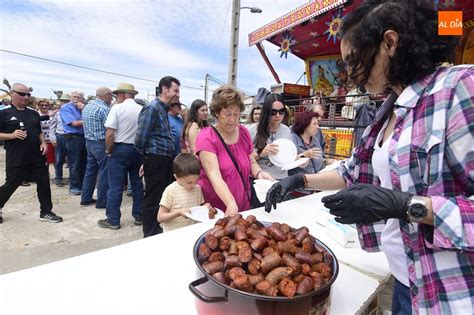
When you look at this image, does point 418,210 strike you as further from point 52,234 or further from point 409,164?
point 52,234

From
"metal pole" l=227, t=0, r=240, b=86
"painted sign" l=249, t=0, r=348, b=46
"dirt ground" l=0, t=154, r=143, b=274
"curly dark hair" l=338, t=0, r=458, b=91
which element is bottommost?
"dirt ground" l=0, t=154, r=143, b=274

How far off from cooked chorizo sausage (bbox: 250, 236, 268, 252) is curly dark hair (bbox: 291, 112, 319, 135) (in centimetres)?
210

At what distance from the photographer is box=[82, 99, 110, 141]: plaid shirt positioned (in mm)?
4125

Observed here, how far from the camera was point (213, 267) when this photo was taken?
2.58 feet

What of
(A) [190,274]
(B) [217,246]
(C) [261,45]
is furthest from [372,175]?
(C) [261,45]

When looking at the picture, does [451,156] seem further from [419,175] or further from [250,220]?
[250,220]

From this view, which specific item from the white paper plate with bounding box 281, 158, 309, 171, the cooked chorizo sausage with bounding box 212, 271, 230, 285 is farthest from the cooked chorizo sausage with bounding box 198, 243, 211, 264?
the white paper plate with bounding box 281, 158, 309, 171

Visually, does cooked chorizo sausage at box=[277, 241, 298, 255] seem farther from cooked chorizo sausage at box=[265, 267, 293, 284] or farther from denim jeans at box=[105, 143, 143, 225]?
denim jeans at box=[105, 143, 143, 225]

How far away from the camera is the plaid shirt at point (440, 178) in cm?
66

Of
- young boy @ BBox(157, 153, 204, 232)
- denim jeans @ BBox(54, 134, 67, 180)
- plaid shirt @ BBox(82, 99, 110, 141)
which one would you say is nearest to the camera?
young boy @ BBox(157, 153, 204, 232)

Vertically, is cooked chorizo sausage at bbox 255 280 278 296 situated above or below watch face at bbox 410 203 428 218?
below

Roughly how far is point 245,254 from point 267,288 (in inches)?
5.6

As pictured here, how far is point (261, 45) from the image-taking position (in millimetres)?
12766

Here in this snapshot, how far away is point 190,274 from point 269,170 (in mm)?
1624
